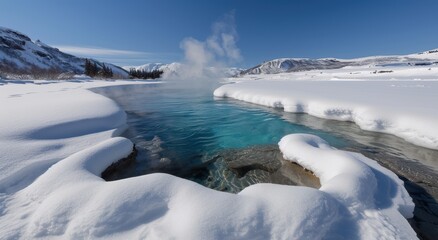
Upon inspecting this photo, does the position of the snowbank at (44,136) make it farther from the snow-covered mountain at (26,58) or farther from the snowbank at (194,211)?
the snow-covered mountain at (26,58)

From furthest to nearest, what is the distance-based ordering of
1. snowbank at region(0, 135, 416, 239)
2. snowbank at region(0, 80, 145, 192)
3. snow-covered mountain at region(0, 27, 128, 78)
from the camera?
snow-covered mountain at region(0, 27, 128, 78) < snowbank at region(0, 80, 145, 192) < snowbank at region(0, 135, 416, 239)

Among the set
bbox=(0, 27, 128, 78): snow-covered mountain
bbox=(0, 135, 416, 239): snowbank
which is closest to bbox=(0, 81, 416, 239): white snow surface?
bbox=(0, 135, 416, 239): snowbank

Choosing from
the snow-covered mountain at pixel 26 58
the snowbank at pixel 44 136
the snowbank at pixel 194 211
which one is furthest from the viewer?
the snow-covered mountain at pixel 26 58

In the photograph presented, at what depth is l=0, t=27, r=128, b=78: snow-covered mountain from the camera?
10159cm

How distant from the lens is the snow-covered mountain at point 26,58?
4000 inches

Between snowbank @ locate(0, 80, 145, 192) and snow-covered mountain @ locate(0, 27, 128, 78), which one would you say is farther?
snow-covered mountain @ locate(0, 27, 128, 78)

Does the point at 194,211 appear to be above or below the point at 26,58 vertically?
below

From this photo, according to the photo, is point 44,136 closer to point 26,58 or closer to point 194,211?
point 194,211

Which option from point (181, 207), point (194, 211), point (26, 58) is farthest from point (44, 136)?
point (26, 58)

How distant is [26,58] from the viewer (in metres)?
115

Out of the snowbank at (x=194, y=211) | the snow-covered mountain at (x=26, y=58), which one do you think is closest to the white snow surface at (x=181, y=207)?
the snowbank at (x=194, y=211)

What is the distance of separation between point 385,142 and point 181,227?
23.8ft

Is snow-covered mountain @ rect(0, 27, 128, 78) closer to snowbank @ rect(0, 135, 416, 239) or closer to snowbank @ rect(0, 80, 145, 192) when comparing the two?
snowbank @ rect(0, 80, 145, 192)

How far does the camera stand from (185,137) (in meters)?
8.20
